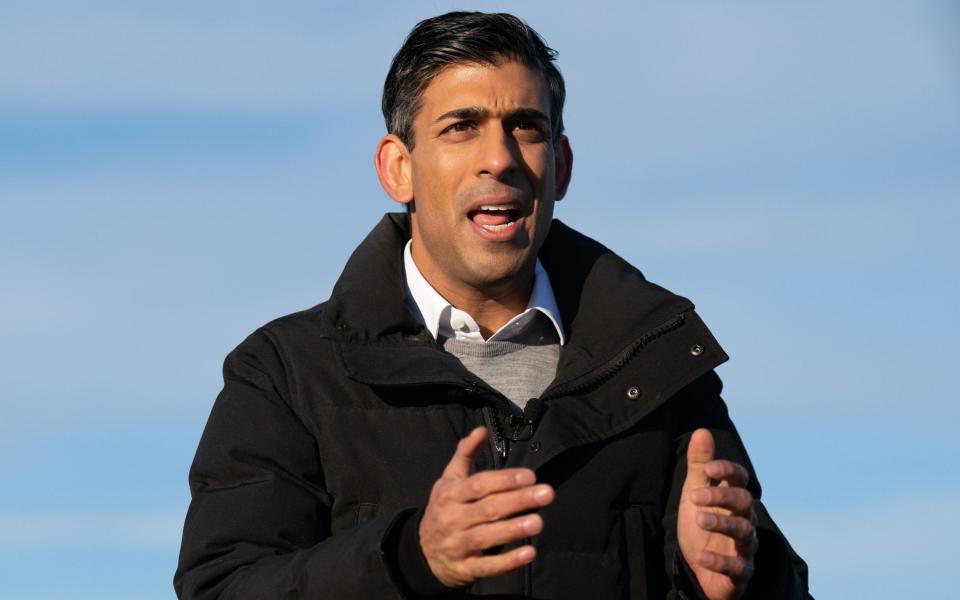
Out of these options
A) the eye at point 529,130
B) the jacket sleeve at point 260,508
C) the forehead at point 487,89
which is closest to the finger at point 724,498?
the jacket sleeve at point 260,508

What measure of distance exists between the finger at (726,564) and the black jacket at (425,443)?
0.35 metres

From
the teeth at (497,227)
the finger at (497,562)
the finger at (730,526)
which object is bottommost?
the finger at (497,562)

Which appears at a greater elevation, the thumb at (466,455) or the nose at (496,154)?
the nose at (496,154)

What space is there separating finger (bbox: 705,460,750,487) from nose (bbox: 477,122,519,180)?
1896mm

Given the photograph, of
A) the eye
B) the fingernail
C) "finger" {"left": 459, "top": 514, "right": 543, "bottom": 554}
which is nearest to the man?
Result: the eye

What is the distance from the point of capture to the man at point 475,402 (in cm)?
686

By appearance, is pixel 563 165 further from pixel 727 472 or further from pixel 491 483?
A: pixel 491 483

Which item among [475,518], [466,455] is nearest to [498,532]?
[475,518]

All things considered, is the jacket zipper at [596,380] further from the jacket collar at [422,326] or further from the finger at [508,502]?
the finger at [508,502]

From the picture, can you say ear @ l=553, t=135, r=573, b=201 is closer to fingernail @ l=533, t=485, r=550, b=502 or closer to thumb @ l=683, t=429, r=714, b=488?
thumb @ l=683, t=429, r=714, b=488

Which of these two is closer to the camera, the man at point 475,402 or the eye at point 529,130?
the man at point 475,402

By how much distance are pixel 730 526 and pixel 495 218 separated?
2.02 m

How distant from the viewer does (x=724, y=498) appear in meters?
6.61

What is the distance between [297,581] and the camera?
673cm
